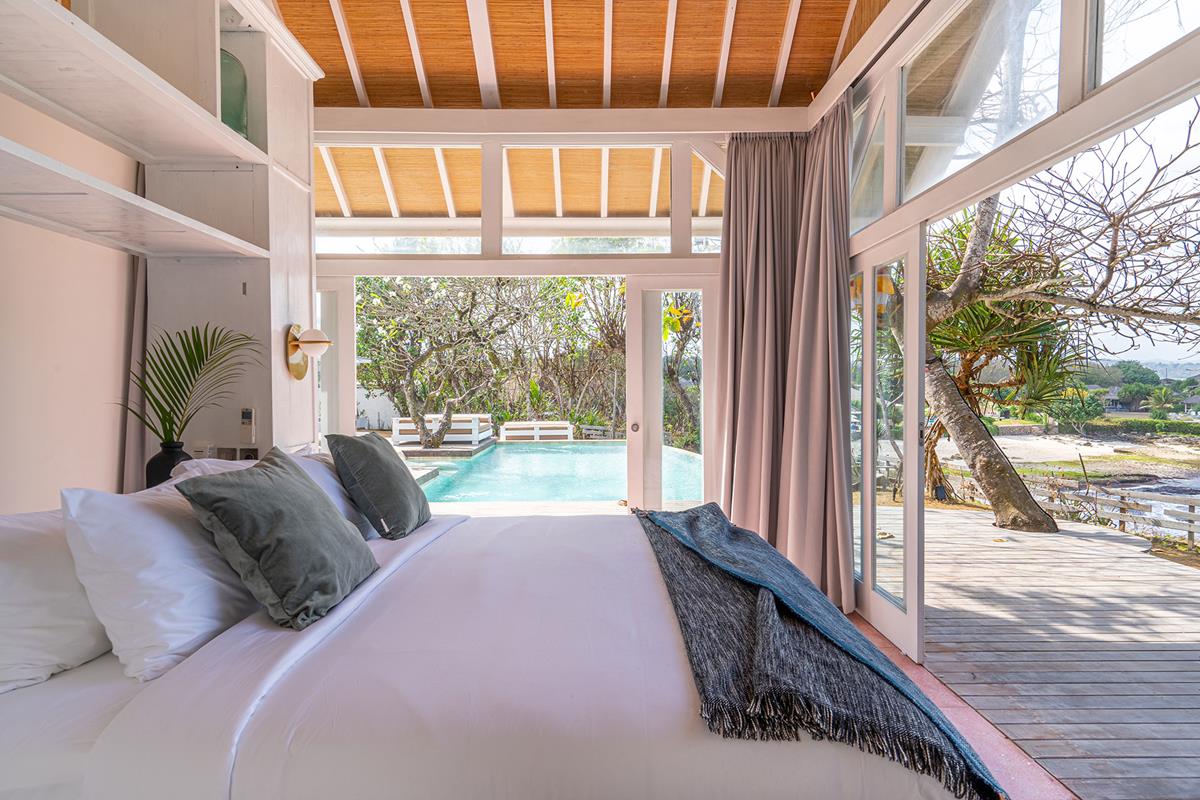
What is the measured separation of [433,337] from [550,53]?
6.98m

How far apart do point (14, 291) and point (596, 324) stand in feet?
30.3

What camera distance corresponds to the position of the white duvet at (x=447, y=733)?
3.90ft

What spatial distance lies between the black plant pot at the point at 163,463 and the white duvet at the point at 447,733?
4.88 feet

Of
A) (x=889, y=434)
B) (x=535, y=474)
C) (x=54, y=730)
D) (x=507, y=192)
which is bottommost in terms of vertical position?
(x=535, y=474)

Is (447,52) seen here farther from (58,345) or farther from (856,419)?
(856,419)

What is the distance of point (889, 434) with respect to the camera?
346 centimetres

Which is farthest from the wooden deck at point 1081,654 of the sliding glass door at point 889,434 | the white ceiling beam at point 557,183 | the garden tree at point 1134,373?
the white ceiling beam at point 557,183

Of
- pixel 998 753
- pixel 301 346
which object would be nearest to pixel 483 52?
pixel 301 346

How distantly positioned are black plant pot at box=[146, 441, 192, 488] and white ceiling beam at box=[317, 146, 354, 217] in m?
2.37

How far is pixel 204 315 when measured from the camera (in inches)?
123

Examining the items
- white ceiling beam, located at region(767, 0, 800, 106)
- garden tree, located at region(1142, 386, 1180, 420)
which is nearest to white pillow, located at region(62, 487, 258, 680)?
white ceiling beam, located at region(767, 0, 800, 106)

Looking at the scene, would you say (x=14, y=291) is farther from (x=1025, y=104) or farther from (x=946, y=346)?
(x=946, y=346)

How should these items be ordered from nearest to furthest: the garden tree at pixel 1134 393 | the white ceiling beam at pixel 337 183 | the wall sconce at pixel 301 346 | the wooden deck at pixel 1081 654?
the wooden deck at pixel 1081 654 < the wall sconce at pixel 301 346 < the white ceiling beam at pixel 337 183 < the garden tree at pixel 1134 393

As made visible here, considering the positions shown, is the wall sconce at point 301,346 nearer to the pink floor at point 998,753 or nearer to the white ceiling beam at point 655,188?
the white ceiling beam at point 655,188
